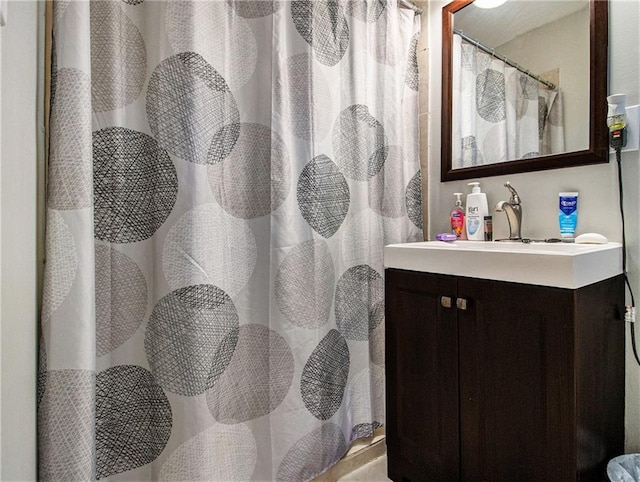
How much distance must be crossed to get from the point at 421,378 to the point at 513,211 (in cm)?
70

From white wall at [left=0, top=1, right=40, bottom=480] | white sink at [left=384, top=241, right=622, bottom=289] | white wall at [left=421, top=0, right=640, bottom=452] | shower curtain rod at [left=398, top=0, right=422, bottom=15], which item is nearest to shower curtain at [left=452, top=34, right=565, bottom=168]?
white wall at [left=421, top=0, right=640, bottom=452]

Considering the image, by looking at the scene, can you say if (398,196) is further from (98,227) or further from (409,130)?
(98,227)

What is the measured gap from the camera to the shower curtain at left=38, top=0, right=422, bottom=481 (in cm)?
84

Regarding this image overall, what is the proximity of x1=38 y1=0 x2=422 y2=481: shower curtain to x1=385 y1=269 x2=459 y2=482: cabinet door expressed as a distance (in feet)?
0.69

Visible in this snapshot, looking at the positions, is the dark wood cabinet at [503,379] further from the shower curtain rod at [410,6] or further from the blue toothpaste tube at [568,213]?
the shower curtain rod at [410,6]

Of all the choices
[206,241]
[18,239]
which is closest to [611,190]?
[206,241]

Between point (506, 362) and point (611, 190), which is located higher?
point (611, 190)

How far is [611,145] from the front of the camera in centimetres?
110

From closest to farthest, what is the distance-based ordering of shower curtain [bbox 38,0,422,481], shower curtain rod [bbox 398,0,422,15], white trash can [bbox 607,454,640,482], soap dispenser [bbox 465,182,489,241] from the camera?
1. shower curtain [bbox 38,0,422,481]
2. white trash can [bbox 607,454,640,482]
3. soap dispenser [bbox 465,182,489,241]
4. shower curtain rod [bbox 398,0,422,15]

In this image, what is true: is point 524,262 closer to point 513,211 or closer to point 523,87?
point 513,211

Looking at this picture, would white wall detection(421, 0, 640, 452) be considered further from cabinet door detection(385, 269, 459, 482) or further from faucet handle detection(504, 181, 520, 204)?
cabinet door detection(385, 269, 459, 482)

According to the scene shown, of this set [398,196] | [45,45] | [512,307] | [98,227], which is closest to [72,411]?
[98,227]

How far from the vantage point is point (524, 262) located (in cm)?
91

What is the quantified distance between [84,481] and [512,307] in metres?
1.11
